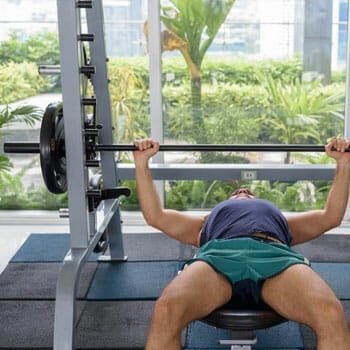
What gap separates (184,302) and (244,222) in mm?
547

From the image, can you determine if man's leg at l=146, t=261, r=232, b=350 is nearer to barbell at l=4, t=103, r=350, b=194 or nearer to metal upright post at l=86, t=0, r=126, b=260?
barbell at l=4, t=103, r=350, b=194

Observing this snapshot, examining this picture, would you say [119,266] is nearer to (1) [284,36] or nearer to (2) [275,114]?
(2) [275,114]

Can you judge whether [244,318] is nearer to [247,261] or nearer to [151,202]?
[247,261]

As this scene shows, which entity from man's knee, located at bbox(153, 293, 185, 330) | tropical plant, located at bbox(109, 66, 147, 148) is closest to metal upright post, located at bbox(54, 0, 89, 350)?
man's knee, located at bbox(153, 293, 185, 330)

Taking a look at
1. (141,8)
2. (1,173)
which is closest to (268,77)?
(141,8)

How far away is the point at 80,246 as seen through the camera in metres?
2.53

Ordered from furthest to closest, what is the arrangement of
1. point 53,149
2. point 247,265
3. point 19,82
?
point 19,82 < point 53,149 < point 247,265

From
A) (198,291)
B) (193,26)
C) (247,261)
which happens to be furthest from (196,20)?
(198,291)

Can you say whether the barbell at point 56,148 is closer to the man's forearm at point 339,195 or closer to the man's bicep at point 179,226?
the man's forearm at point 339,195

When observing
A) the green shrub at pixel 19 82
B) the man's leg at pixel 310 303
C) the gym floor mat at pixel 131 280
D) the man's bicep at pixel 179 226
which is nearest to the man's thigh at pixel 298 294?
the man's leg at pixel 310 303

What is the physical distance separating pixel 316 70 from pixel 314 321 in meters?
2.48

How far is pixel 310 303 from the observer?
78.7 inches

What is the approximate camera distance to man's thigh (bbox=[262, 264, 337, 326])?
2.00m

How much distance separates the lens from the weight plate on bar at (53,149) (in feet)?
7.89
